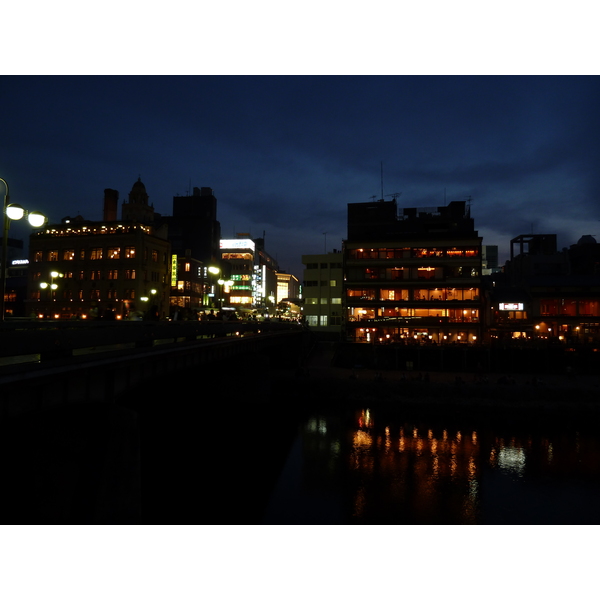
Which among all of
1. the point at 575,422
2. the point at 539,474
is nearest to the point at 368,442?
the point at 539,474

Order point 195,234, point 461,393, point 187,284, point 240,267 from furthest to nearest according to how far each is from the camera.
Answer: point 240,267, point 195,234, point 187,284, point 461,393

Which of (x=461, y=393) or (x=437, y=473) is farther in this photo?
(x=461, y=393)

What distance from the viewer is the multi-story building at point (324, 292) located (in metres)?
82.6

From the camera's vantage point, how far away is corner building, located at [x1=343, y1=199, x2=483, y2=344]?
61.8 metres

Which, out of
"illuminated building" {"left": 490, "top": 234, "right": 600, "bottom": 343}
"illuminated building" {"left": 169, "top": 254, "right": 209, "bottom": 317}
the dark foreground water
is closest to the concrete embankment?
the dark foreground water

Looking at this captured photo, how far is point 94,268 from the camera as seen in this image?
70.6 m

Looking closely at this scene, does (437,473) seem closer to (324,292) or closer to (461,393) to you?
(461,393)

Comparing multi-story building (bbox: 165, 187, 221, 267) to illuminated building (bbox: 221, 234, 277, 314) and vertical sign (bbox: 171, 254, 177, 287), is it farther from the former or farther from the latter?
vertical sign (bbox: 171, 254, 177, 287)

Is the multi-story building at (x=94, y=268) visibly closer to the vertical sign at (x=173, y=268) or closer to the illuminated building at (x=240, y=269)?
the vertical sign at (x=173, y=268)

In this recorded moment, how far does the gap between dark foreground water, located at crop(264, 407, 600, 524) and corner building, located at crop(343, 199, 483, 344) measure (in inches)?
1028

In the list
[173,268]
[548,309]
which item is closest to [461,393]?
[548,309]

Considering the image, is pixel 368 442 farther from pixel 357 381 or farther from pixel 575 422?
pixel 575 422

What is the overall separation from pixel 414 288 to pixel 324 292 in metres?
23.1

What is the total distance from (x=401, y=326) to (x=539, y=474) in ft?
125
